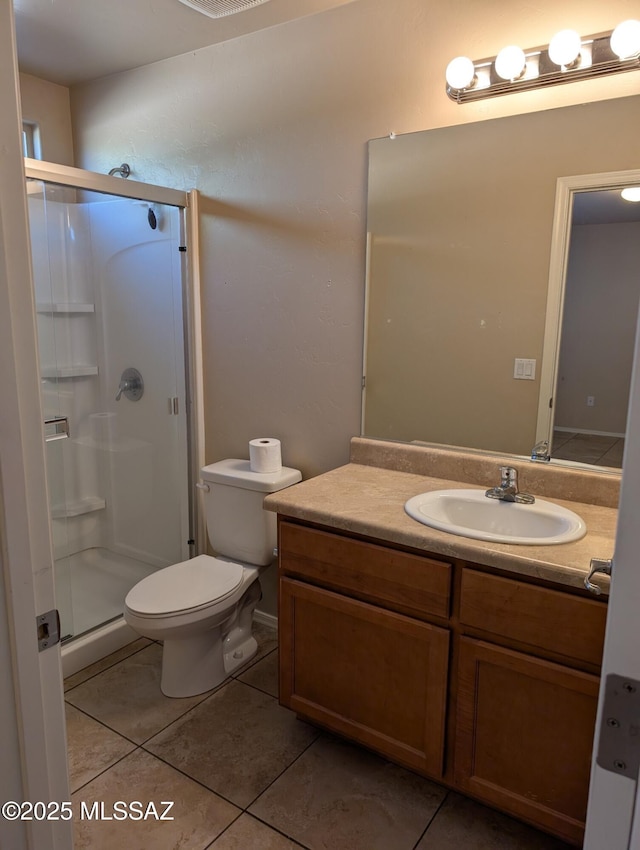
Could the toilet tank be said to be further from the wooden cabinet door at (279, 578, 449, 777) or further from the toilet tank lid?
the wooden cabinet door at (279, 578, 449, 777)

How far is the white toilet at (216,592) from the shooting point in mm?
2098

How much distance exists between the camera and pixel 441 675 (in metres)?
1.62

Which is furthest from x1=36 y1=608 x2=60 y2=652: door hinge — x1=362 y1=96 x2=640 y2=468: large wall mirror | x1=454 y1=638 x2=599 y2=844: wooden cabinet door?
x1=362 y1=96 x2=640 y2=468: large wall mirror

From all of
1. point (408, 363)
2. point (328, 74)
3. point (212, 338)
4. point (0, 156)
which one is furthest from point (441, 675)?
point (328, 74)

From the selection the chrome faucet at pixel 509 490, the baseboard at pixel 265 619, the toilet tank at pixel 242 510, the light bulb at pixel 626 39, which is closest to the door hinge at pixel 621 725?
the chrome faucet at pixel 509 490

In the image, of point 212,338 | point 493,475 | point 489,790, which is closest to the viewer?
point 489,790

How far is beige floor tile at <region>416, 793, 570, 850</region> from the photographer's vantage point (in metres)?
1.62

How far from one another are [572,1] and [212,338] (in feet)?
5.80

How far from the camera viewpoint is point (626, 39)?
157 centimetres

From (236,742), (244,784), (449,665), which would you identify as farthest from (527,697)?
(236,742)

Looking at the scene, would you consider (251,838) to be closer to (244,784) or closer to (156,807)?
(244,784)

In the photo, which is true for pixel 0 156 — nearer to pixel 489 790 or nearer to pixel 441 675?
pixel 441 675

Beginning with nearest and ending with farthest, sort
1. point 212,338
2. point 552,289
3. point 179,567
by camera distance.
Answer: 1. point 552,289
2. point 179,567
3. point 212,338

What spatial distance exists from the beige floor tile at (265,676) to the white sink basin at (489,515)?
1.02 m
